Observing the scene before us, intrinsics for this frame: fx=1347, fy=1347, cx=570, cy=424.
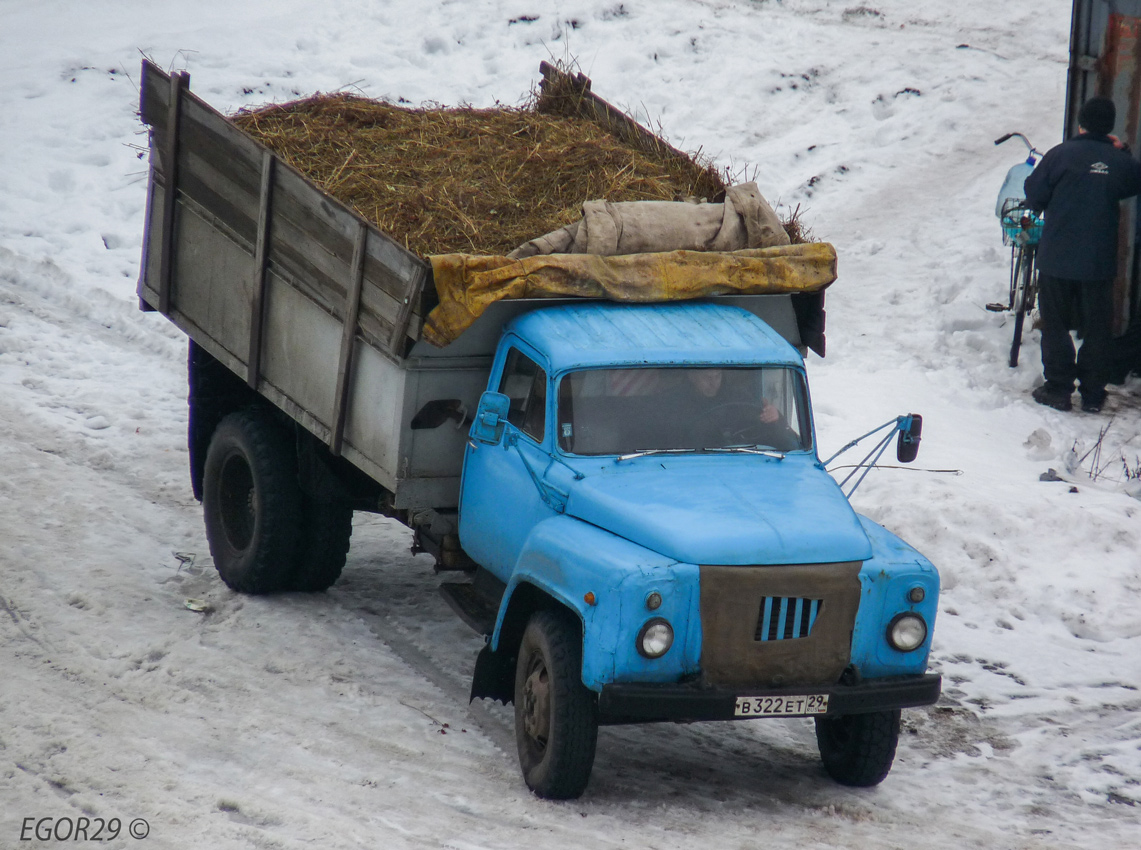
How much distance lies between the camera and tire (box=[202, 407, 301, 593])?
8.15 m

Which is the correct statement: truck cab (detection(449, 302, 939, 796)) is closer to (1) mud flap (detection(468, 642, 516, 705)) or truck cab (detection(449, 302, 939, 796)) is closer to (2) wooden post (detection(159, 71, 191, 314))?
(1) mud flap (detection(468, 642, 516, 705))

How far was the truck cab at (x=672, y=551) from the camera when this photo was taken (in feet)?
18.0

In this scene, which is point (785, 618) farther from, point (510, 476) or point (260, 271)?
point (260, 271)

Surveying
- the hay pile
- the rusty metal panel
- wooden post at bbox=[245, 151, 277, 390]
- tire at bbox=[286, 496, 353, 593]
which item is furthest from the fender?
the rusty metal panel

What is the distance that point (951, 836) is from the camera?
577 cm

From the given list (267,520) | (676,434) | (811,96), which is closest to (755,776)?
(676,434)

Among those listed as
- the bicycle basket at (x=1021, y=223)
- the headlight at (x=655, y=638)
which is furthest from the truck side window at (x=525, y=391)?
the bicycle basket at (x=1021, y=223)

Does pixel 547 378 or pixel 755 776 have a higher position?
pixel 547 378

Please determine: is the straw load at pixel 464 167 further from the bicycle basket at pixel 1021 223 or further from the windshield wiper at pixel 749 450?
the bicycle basket at pixel 1021 223

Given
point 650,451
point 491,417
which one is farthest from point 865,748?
point 491,417

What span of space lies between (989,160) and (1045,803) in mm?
10450

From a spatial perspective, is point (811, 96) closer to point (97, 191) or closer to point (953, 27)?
point (953, 27)

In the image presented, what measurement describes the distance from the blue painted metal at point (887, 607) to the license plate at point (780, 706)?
0.28 m

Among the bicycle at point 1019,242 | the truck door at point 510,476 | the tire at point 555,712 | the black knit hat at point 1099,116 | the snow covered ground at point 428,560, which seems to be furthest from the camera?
the bicycle at point 1019,242
